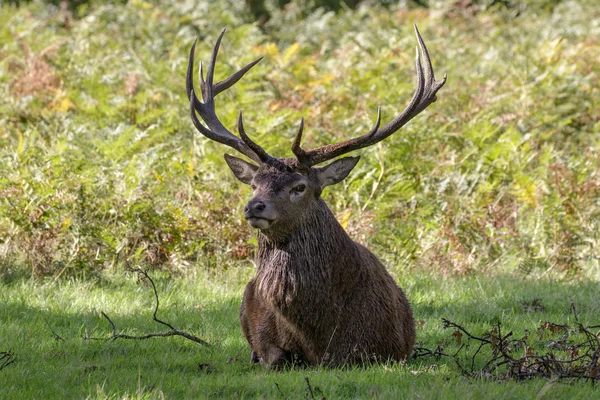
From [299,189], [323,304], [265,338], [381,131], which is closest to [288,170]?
[299,189]

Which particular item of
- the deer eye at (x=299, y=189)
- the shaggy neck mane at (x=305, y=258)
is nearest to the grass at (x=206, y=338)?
the shaggy neck mane at (x=305, y=258)

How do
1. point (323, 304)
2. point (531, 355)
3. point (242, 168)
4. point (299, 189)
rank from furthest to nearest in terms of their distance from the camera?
point (242, 168) → point (299, 189) → point (323, 304) → point (531, 355)

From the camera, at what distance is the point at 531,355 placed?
5324 mm

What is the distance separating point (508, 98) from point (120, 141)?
214 inches

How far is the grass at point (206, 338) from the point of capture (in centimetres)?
505

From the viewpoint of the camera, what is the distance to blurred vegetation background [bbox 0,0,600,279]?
8.98 metres

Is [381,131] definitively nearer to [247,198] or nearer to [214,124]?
[214,124]

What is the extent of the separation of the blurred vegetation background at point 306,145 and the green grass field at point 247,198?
3cm

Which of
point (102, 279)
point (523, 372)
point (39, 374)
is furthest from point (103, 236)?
point (523, 372)

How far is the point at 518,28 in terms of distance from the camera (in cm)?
1709

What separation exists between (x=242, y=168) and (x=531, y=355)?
2529 mm

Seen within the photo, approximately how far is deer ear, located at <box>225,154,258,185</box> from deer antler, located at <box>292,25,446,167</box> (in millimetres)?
512

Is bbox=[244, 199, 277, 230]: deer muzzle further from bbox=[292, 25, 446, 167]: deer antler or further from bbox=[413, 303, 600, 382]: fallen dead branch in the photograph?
bbox=[413, 303, 600, 382]: fallen dead branch

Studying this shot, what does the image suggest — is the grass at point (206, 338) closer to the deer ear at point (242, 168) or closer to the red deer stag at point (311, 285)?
the red deer stag at point (311, 285)
